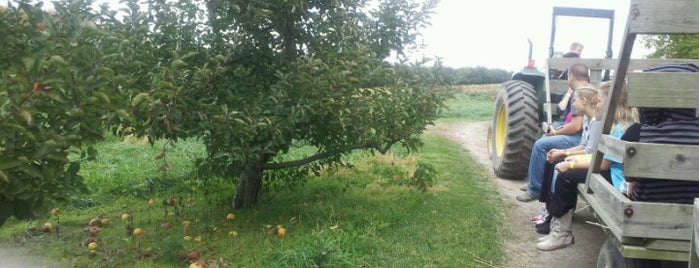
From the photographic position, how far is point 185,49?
4582 millimetres

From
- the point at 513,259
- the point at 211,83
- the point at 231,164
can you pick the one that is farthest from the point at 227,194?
the point at 513,259

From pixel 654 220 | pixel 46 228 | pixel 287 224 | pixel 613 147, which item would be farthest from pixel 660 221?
pixel 46 228

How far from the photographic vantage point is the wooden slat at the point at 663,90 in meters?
2.73

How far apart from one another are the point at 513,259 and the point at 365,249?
1110 millimetres

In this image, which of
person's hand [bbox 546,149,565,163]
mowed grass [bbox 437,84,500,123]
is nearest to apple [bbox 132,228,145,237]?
person's hand [bbox 546,149,565,163]

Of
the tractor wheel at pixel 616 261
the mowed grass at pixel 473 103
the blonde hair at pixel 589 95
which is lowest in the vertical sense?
the mowed grass at pixel 473 103

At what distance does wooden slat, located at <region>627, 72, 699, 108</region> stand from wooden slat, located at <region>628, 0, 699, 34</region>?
20 cm

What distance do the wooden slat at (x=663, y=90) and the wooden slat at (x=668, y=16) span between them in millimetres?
199

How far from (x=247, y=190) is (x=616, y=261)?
139 inches

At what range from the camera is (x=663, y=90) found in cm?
275

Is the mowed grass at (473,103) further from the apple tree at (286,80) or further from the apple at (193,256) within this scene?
the apple at (193,256)

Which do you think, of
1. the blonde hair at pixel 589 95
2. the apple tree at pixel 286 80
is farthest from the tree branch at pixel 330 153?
the blonde hair at pixel 589 95

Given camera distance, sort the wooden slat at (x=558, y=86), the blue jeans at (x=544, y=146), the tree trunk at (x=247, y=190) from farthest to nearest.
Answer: the wooden slat at (x=558, y=86), the tree trunk at (x=247, y=190), the blue jeans at (x=544, y=146)

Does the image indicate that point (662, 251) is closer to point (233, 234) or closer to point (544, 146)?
point (544, 146)
